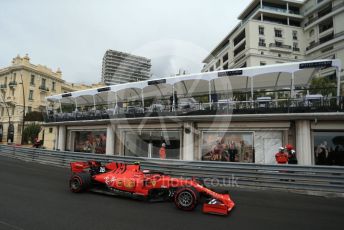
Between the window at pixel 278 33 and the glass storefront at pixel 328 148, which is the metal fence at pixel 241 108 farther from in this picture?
the window at pixel 278 33

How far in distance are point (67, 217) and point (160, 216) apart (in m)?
1.99

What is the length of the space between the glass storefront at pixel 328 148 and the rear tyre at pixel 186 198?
1031 centimetres

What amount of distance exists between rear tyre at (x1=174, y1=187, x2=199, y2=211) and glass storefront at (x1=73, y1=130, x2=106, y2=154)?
14.5m

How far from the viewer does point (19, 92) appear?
49.4m

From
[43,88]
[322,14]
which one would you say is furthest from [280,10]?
[43,88]

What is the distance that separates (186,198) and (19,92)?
53192 mm

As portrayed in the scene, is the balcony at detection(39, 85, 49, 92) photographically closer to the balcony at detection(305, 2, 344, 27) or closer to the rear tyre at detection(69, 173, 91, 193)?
the rear tyre at detection(69, 173, 91, 193)

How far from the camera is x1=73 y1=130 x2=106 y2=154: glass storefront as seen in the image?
65.1 ft

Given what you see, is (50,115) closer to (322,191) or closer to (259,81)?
(259,81)

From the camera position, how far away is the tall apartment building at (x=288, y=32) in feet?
159

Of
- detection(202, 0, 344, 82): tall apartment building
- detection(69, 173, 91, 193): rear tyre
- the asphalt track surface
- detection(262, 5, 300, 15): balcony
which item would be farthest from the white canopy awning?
detection(262, 5, 300, 15): balcony

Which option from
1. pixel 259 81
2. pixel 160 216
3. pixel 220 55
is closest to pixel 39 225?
pixel 160 216

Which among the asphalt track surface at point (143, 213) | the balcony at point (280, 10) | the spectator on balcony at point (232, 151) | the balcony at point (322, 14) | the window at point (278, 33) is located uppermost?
the balcony at point (280, 10)

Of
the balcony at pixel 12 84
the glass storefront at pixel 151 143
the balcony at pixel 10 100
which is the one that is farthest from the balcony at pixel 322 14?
the balcony at pixel 10 100
